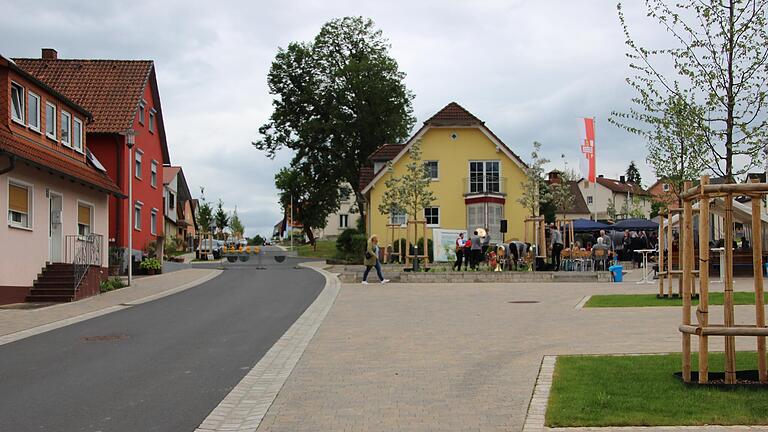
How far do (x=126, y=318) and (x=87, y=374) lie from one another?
752cm

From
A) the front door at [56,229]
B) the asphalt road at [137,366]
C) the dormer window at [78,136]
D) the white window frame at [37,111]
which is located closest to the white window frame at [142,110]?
the dormer window at [78,136]

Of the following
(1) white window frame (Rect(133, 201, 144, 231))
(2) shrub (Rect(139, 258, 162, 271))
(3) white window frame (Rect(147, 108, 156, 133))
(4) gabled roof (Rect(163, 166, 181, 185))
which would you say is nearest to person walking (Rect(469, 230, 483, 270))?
(2) shrub (Rect(139, 258, 162, 271))

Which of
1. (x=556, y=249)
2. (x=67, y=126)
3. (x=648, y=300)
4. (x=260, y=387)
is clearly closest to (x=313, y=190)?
(x=556, y=249)

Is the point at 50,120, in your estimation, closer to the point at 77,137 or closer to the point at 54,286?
the point at 77,137

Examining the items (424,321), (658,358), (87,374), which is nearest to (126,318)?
(424,321)

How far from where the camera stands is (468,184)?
51938 millimetres

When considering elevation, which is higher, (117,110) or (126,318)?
(117,110)

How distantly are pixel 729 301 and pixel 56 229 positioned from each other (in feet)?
71.1

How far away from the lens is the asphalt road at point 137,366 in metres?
8.23

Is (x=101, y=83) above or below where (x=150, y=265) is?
above

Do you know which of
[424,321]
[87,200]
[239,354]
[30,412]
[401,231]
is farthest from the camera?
[401,231]

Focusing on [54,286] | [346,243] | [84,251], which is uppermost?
[346,243]

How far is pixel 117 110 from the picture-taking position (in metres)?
35.7

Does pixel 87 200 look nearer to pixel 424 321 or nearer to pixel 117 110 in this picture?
pixel 117 110
